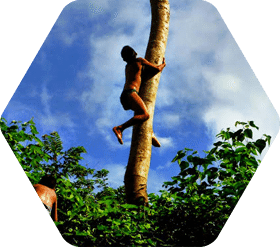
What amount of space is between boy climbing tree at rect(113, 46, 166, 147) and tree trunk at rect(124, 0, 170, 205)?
162mm

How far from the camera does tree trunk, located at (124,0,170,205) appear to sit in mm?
4023

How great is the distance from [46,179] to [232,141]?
2896 mm

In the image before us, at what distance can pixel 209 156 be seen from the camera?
11.7 ft

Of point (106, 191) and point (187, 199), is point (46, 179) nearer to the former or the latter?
point (187, 199)

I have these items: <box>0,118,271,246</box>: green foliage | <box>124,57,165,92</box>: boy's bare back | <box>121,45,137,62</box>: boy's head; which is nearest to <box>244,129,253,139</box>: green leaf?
<box>0,118,271,246</box>: green foliage

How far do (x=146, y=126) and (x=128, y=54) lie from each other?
1.37 meters

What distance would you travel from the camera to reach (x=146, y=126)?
14.7ft

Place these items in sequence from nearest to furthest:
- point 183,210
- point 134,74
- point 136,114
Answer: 1. point 183,210
2. point 136,114
3. point 134,74

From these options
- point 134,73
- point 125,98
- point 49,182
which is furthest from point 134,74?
point 49,182

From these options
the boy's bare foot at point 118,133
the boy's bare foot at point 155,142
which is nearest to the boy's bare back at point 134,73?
the boy's bare foot at point 118,133

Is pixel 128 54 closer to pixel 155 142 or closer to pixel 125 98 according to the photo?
pixel 125 98

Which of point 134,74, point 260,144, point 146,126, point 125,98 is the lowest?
point 260,144

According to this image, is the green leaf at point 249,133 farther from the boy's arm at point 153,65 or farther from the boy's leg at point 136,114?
the boy's arm at point 153,65

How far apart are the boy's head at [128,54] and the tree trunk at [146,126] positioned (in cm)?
37
